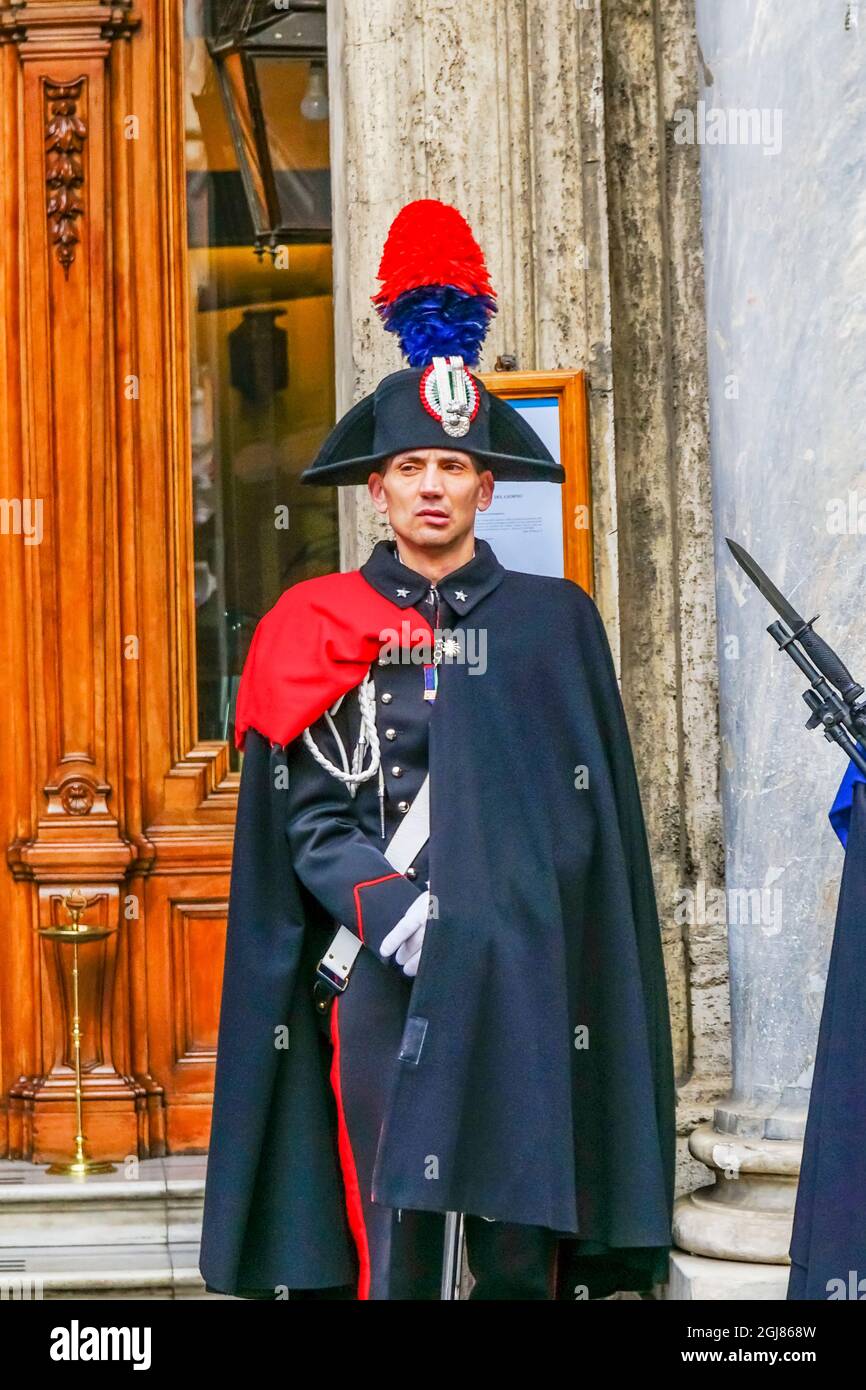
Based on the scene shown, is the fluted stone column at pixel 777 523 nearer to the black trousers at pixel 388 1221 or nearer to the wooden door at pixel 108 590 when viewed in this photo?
the black trousers at pixel 388 1221

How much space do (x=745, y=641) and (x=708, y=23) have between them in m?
1.36

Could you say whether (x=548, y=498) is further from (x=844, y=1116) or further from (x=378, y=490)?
(x=844, y=1116)

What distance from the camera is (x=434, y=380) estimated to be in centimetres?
369

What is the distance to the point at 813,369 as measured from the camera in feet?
13.9

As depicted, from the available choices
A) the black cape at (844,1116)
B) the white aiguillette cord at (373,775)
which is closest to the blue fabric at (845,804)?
the black cape at (844,1116)

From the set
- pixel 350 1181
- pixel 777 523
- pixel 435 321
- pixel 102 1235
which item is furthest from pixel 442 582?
pixel 102 1235

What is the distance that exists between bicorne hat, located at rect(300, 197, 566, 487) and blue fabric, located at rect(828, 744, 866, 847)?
816 mm

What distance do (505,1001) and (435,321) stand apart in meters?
1.24

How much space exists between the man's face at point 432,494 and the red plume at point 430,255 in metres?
0.33

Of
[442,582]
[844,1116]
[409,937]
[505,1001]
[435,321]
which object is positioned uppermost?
[435,321]

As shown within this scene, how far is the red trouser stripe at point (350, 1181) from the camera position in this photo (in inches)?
143

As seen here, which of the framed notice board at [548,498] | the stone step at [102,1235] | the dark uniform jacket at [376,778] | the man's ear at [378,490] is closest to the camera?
the dark uniform jacket at [376,778]

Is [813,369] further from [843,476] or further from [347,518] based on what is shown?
[347,518]
